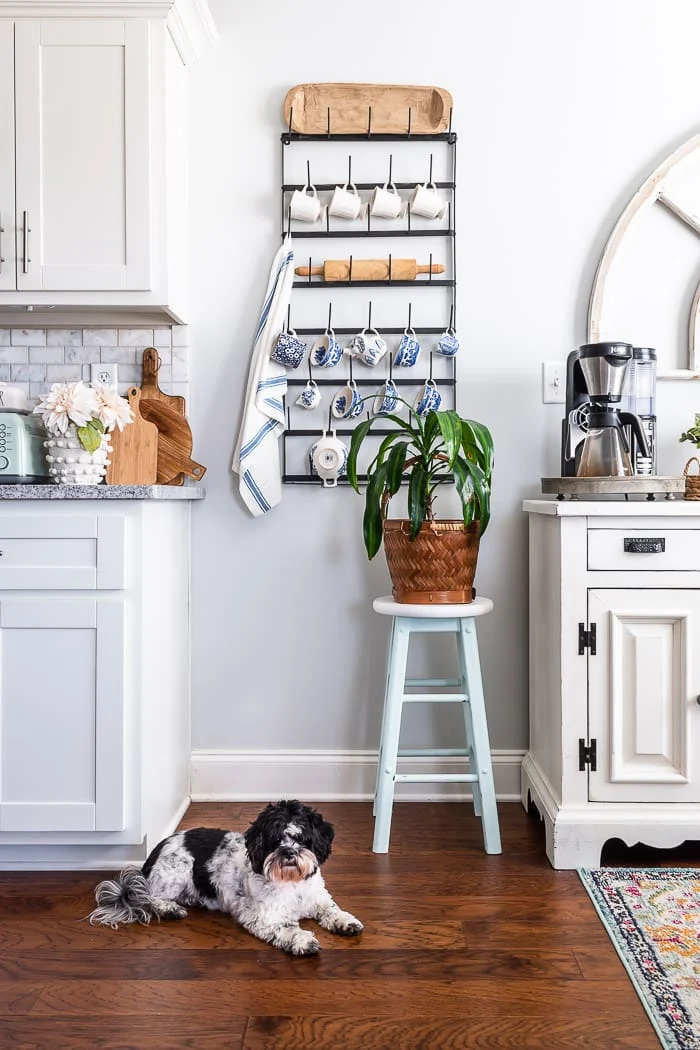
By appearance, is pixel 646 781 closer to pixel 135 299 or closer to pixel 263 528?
pixel 263 528

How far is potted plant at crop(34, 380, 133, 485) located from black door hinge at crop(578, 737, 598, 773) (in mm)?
1282

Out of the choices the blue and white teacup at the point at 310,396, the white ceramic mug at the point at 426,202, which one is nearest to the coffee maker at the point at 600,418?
the white ceramic mug at the point at 426,202

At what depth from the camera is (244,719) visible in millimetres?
2445

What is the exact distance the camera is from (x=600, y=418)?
210 cm

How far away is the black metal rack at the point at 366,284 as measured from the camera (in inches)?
93.6

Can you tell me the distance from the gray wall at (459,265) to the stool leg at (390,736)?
0.36 meters

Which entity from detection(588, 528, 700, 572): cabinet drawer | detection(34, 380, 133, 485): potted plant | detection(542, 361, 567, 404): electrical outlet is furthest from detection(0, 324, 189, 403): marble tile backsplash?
detection(588, 528, 700, 572): cabinet drawer

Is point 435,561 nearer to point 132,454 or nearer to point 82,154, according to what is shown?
point 132,454

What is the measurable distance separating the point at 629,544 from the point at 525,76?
139 cm

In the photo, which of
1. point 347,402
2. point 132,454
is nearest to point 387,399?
point 347,402

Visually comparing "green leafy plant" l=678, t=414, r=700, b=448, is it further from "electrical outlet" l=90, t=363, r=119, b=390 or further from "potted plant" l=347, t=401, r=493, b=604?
"electrical outlet" l=90, t=363, r=119, b=390

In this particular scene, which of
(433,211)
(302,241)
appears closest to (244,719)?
(302,241)

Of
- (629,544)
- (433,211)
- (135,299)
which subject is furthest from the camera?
(433,211)

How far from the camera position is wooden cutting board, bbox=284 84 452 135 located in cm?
236
